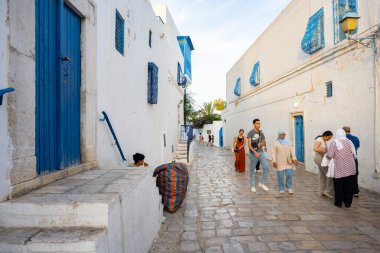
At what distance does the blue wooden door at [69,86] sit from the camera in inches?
142

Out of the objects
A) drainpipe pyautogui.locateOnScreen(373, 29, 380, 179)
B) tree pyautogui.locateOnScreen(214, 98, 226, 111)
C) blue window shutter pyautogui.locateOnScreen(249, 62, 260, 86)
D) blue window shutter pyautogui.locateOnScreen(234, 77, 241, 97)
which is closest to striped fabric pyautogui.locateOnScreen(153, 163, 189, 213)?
drainpipe pyautogui.locateOnScreen(373, 29, 380, 179)

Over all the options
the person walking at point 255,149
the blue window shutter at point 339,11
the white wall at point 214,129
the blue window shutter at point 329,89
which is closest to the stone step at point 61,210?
the person walking at point 255,149

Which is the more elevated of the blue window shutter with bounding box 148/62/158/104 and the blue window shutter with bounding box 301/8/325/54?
the blue window shutter with bounding box 301/8/325/54

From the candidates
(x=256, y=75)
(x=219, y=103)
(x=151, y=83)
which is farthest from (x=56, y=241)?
(x=219, y=103)

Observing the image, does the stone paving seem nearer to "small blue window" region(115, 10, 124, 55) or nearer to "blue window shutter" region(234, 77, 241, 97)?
"small blue window" region(115, 10, 124, 55)

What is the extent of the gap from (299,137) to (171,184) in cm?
776

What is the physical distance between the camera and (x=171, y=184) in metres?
4.91

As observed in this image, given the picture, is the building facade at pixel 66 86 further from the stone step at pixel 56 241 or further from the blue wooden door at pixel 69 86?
the stone step at pixel 56 241

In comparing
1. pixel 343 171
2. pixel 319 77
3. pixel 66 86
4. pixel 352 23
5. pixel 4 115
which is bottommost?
pixel 343 171

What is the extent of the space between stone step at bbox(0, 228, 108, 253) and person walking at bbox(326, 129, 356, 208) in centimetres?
487

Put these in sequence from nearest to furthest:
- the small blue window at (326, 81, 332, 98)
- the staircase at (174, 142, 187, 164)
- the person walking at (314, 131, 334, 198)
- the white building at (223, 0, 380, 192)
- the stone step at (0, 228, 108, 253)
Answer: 1. the stone step at (0, 228, 108, 253)
2. the person walking at (314, 131, 334, 198)
3. the white building at (223, 0, 380, 192)
4. the small blue window at (326, 81, 332, 98)
5. the staircase at (174, 142, 187, 164)

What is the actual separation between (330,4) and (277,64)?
15.0ft

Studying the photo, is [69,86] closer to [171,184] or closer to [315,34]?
[171,184]

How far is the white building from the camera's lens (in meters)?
6.76
